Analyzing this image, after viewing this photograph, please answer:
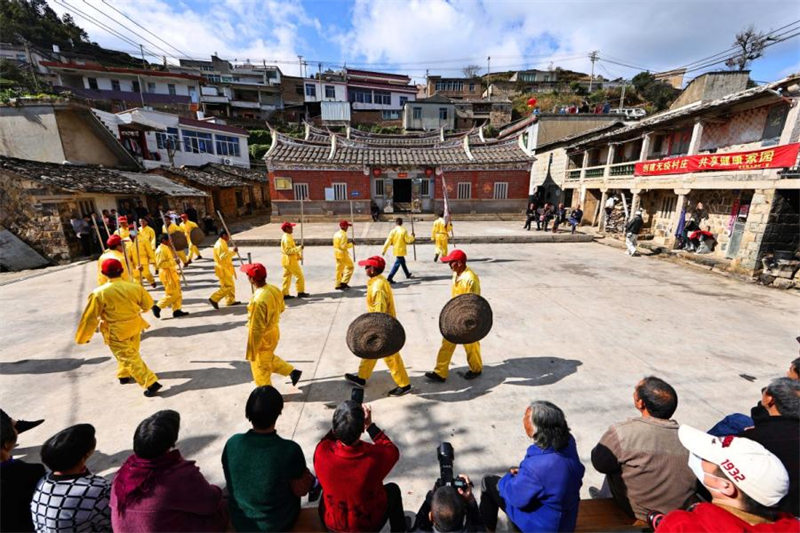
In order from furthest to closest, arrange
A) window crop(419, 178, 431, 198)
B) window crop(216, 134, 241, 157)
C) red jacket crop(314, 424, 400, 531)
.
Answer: window crop(216, 134, 241, 157), window crop(419, 178, 431, 198), red jacket crop(314, 424, 400, 531)

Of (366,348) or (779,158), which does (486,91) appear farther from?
(366,348)

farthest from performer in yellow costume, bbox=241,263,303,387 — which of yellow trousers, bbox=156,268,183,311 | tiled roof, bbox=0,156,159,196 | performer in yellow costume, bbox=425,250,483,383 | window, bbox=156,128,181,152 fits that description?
window, bbox=156,128,181,152

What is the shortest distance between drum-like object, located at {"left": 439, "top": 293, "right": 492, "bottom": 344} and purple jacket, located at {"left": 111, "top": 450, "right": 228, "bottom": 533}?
2.50 metres

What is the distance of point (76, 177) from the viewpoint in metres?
11.2

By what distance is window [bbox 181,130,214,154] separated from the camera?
23406 mm

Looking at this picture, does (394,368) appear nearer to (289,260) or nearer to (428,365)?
(428,365)

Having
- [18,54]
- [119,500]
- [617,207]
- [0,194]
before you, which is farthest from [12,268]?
[18,54]

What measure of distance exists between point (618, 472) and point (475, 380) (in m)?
2.16

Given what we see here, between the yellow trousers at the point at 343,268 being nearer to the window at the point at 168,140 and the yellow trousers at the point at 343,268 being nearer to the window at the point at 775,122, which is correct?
the window at the point at 775,122

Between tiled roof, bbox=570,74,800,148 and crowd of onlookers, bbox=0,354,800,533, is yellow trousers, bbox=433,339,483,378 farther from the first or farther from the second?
tiled roof, bbox=570,74,800,148

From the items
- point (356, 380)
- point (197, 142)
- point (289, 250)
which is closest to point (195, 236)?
point (289, 250)

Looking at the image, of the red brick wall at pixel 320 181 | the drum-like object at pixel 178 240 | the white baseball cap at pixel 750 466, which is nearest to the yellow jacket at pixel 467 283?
the white baseball cap at pixel 750 466

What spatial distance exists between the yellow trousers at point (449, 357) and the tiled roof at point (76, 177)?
12411mm

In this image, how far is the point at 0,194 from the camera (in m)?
9.74
